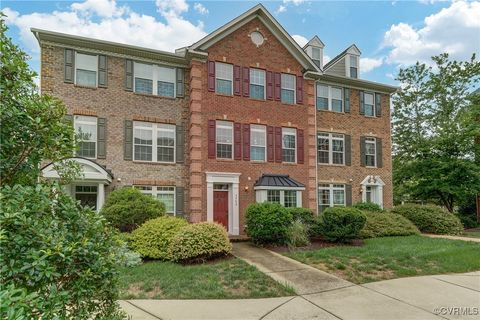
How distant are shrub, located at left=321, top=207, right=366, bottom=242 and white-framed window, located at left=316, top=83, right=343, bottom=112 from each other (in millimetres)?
7615

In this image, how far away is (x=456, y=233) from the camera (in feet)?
54.7

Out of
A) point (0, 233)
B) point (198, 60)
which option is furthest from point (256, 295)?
point (198, 60)

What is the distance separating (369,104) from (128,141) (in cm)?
1377

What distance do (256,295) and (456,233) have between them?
1393cm

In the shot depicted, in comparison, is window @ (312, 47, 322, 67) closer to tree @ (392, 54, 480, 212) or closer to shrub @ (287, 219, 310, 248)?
tree @ (392, 54, 480, 212)

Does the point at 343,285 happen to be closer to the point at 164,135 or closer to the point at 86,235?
the point at 86,235

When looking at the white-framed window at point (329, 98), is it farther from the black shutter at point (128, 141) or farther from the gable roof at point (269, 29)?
the black shutter at point (128, 141)

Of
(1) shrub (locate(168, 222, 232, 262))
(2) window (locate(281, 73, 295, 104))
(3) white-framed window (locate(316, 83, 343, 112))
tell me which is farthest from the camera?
(3) white-framed window (locate(316, 83, 343, 112))

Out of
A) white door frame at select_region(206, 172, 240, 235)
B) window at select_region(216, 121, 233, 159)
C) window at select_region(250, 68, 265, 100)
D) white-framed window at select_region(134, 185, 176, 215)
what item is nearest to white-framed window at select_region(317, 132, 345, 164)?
window at select_region(250, 68, 265, 100)

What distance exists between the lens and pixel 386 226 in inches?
598

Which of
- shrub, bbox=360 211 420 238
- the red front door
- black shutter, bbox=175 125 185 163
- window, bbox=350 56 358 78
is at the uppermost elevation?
window, bbox=350 56 358 78

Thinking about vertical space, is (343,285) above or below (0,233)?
below

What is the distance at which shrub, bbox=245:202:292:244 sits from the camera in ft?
40.6

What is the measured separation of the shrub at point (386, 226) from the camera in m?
14.8
